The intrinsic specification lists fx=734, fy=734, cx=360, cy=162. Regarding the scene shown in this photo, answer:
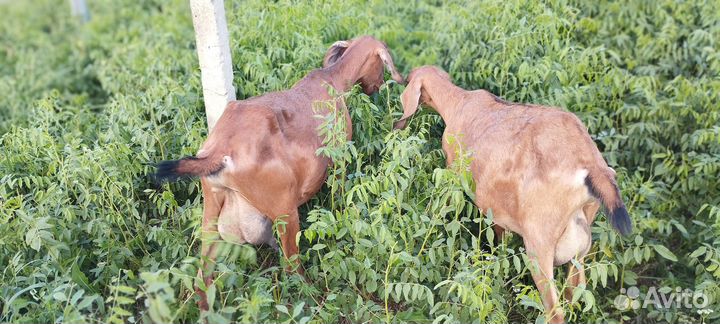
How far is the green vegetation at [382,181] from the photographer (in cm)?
412

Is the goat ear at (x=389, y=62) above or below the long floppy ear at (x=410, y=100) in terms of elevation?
above

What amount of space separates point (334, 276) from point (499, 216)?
3.41 feet

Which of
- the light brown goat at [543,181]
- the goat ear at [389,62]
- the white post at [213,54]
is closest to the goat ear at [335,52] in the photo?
the goat ear at [389,62]

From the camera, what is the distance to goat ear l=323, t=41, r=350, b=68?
5.32 meters

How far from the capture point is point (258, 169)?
410cm

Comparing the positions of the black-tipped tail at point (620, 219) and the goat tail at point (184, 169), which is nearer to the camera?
the black-tipped tail at point (620, 219)

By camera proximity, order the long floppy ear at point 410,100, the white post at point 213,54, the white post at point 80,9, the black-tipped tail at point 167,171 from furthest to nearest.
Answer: the white post at point 80,9 < the long floppy ear at point 410,100 < the white post at point 213,54 < the black-tipped tail at point 167,171

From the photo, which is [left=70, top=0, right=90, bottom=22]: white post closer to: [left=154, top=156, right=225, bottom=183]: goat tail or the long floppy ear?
the long floppy ear

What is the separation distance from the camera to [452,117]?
4836mm

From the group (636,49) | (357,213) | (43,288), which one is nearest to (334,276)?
(357,213)

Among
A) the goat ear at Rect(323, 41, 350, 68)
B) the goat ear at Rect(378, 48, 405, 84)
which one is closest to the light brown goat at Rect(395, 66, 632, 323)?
the goat ear at Rect(378, 48, 405, 84)

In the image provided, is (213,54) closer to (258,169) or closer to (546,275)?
(258,169)

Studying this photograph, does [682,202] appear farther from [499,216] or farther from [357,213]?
[357,213]

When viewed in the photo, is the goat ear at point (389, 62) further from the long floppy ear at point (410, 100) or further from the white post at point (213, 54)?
the white post at point (213, 54)
